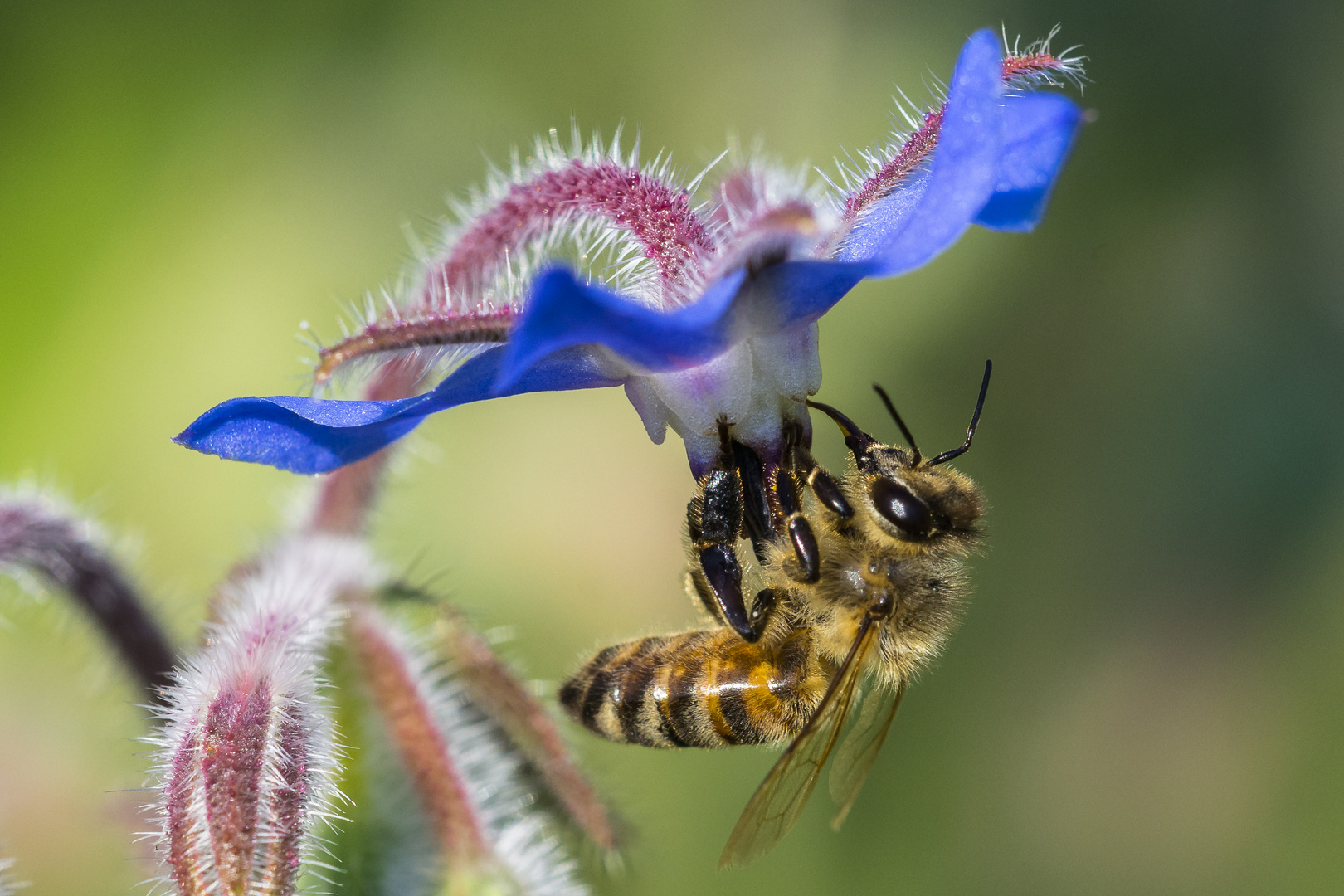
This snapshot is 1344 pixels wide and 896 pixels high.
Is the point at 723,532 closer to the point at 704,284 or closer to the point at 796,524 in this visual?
the point at 796,524

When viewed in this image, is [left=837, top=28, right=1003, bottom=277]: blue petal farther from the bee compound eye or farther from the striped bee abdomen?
the striped bee abdomen

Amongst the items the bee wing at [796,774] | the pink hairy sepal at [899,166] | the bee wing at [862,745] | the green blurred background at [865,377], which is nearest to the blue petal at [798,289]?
the pink hairy sepal at [899,166]

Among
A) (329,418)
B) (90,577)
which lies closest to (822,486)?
(329,418)

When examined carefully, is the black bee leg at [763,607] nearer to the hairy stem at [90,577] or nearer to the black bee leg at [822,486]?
the black bee leg at [822,486]

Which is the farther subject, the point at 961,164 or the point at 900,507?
the point at 900,507

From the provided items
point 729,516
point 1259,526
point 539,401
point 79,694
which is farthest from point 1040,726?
point 79,694

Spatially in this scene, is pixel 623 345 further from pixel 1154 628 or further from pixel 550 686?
pixel 1154 628

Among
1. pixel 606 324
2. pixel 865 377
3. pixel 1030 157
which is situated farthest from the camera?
pixel 865 377
